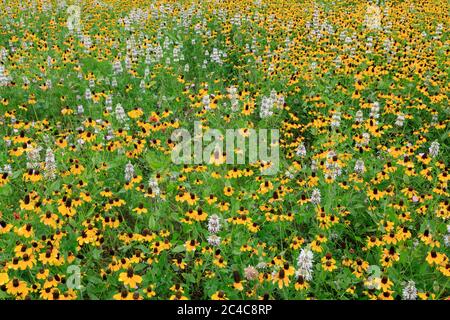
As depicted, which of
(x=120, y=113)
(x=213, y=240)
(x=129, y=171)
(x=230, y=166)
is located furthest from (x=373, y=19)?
(x=213, y=240)

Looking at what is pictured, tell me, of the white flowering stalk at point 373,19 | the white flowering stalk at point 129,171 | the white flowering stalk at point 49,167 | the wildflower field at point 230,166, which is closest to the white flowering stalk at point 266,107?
the wildflower field at point 230,166

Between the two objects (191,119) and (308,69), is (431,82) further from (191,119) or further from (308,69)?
(191,119)

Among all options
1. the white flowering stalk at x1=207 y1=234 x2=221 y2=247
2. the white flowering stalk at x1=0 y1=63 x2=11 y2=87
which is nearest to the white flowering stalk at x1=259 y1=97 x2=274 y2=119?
the white flowering stalk at x1=207 y1=234 x2=221 y2=247

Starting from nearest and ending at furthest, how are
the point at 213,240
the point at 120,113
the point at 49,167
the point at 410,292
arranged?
the point at 410,292 < the point at 213,240 < the point at 49,167 < the point at 120,113

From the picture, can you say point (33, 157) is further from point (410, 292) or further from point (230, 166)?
point (410, 292)

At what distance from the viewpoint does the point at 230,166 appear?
5.96 meters

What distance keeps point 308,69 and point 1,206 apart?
569cm

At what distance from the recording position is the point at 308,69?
334 inches

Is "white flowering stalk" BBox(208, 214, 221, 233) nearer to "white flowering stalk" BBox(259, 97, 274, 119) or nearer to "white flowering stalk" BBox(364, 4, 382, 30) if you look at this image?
"white flowering stalk" BBox(259, 97, 274, 119)

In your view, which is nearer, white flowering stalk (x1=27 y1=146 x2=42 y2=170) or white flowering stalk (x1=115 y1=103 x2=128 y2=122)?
white flowering stalk (x1=27 y1=146 x2=42 y2=170)

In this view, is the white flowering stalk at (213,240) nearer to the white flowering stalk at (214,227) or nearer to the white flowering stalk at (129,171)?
the white flowering stalk at (214,227)

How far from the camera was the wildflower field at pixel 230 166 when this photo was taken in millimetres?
4117

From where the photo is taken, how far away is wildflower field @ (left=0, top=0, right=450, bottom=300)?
4.12 m

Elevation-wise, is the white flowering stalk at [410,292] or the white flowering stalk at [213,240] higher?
the white flowering stalk at [213,240]
